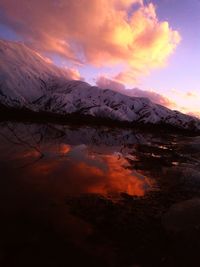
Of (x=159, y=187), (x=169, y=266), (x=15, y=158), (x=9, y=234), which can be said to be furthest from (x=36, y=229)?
(x=15, y=158)

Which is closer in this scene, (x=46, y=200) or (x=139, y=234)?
(x=139, y=234)

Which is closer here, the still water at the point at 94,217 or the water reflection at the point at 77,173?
the still water at the point at 94,217

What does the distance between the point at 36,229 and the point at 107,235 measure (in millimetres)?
2851

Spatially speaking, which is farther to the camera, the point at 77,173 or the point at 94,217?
the point at 77,173

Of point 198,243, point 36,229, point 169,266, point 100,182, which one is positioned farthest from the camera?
point 100,182

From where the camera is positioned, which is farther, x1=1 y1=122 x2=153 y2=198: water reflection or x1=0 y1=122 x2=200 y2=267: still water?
x1=1 y1=122 x2=153 y2=198: water reflection

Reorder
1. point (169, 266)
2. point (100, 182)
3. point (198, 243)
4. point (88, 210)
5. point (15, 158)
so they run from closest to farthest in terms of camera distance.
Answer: point (169, 266) → point (198, 243) → point (88, 210) → point (100, 182) → point (15, 158)

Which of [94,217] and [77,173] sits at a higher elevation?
[94,217]

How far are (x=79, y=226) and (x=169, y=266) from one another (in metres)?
3.96

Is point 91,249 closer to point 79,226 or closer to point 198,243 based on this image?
point 79,226

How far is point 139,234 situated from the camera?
11.3 meters

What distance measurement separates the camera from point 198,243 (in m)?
11.2

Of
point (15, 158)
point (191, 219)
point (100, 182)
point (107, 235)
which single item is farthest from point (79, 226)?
point (15, 158)

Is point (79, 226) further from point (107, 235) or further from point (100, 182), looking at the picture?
point (100, 182)
